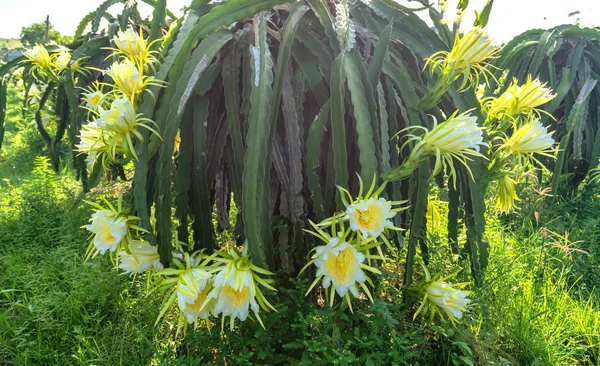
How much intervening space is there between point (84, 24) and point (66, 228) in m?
1.14

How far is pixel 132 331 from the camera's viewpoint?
1.39 m

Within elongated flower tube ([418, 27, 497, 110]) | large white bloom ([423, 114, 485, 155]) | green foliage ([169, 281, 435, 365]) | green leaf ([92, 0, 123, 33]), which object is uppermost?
green leaf ([92, 0, 123, 33])

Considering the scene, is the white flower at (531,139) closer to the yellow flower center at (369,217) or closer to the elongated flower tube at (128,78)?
the yellow flower center at (369,217)

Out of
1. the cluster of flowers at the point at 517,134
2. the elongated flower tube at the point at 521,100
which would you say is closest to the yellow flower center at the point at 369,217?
the cluster of flowers at the point at 517,134

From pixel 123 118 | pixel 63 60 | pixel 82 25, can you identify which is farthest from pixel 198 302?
pixel 82 25

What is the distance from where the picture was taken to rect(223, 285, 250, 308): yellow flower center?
0.88 meters

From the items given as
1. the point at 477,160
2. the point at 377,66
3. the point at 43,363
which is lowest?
the point at 43,363

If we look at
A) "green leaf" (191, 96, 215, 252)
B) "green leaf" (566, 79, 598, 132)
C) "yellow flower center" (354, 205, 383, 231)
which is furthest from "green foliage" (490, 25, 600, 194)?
"green leaf" (191, 96, 215, 252)

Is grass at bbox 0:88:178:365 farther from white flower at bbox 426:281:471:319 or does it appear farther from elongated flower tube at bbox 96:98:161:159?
white flower at bbox 426:281:471:319

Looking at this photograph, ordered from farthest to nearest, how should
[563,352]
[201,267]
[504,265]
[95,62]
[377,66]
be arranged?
1. [95,62]
2. [504,265]
3. [563,352]
4. [377,66]
5. [201,267]

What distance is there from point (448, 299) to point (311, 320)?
34 centimetres

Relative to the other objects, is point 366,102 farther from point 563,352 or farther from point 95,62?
point 95,62

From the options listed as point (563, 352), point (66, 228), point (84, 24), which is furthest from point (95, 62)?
point (563, 352)

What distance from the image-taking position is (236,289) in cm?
85
